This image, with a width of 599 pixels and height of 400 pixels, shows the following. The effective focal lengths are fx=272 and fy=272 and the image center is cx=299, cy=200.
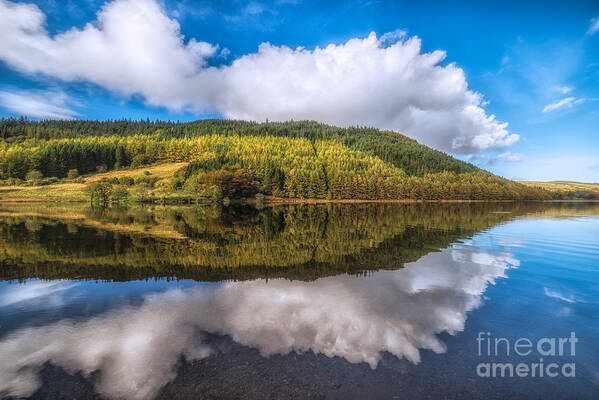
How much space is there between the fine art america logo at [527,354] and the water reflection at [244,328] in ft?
3.06

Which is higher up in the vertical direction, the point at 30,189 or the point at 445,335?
the point at 30,189

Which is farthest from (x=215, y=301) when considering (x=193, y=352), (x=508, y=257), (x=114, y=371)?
(x=508, y=257)

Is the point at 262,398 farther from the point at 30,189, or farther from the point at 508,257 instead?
the point at 30,189

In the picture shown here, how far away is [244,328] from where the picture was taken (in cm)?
811

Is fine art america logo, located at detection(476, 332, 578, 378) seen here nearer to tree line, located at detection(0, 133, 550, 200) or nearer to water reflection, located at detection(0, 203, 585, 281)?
water reflection, located at detection(0, 203, 585, 281)

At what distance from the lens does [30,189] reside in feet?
314

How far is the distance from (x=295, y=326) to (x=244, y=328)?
1.52 meters

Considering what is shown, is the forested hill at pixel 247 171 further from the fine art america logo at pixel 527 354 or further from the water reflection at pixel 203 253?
the fine art america logo at pixel 527 354

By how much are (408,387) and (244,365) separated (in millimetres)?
3613

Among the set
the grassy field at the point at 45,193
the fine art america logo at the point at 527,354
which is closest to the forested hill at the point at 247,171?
the grassy field at the point at 45,193

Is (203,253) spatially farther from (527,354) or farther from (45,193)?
(45,193)

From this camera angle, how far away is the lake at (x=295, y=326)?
5.80m

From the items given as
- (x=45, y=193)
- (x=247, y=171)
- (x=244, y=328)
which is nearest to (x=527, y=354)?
(x=244, y=328)

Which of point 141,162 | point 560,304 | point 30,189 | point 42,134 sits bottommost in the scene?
point 560,304
